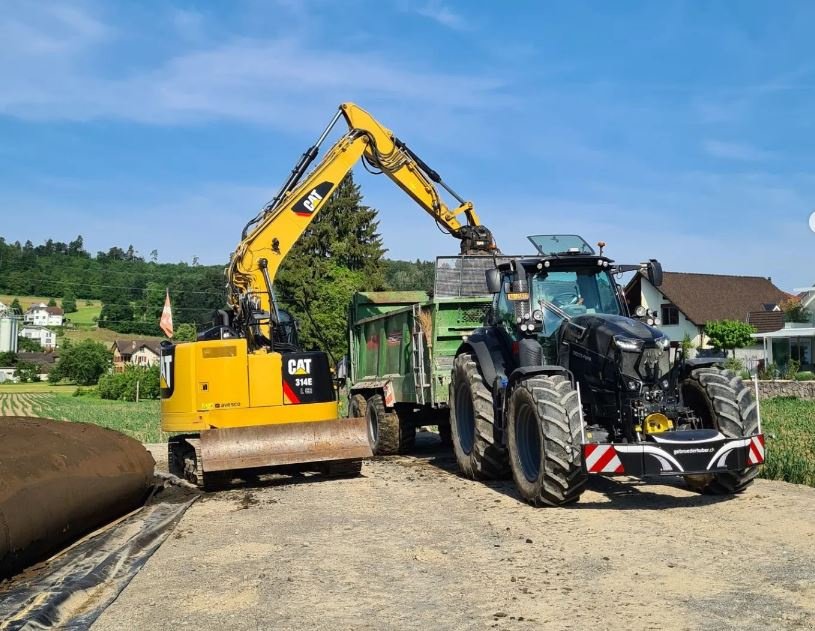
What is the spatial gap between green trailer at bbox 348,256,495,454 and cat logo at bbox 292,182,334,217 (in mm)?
2095

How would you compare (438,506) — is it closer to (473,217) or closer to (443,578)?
(443,578)

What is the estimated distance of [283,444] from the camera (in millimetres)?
10352

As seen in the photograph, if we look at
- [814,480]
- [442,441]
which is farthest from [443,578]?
[442,441]

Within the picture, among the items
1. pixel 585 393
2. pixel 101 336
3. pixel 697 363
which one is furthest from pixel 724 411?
pixel 101 336

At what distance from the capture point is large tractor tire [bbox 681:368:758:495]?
8.07 m

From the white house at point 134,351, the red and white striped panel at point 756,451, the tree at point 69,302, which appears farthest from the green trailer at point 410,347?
the tree at point 69,302

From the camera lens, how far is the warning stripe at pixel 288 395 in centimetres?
1107

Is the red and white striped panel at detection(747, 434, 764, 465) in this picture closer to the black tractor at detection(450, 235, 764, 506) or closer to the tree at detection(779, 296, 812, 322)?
the black tractor at detection(450, 235, 764, 506)

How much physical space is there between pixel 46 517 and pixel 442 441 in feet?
28.5

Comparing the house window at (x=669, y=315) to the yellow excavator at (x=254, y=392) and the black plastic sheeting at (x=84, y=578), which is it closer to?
the yellow excavator at (x=254, y=392)

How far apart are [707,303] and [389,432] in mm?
35942

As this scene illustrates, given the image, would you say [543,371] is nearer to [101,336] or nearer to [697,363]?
[697,363]

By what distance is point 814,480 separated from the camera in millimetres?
9133

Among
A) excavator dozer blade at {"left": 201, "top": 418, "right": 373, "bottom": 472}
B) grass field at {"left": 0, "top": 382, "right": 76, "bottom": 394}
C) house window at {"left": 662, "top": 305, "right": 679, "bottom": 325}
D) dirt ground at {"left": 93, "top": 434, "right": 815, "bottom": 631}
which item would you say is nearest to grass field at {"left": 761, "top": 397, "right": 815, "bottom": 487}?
dirt ground at {"left": 93, "top": 434, "right": 815, "bottom": 631}
